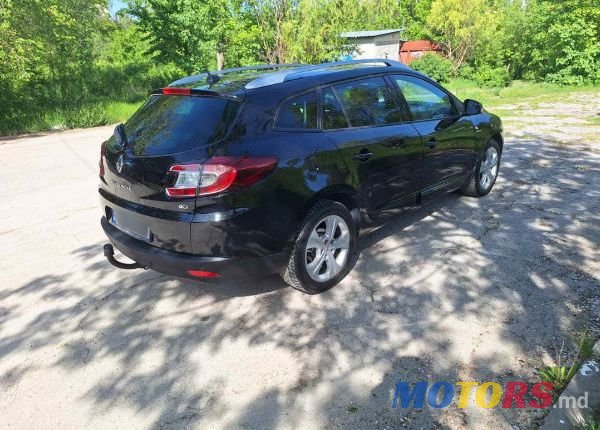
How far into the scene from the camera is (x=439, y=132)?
4422 millimetres

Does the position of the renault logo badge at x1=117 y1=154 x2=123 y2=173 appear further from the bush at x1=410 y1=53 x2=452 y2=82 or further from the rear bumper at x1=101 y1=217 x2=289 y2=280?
the bush at x1=410 y1=53 x2=452 y2=82

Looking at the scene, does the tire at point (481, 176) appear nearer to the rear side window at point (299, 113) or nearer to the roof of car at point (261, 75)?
the roof of car at point (261, 75)

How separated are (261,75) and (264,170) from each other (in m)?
1.03

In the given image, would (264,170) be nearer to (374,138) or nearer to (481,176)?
(374,138)

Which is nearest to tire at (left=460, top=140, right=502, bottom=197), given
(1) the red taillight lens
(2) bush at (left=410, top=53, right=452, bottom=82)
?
(1) the red taillight lens

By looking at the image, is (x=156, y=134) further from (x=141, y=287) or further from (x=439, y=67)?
(x=439, y=67)

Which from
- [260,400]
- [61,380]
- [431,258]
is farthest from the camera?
[431,258]

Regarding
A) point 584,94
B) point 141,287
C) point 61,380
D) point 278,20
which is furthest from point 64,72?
point 584,94

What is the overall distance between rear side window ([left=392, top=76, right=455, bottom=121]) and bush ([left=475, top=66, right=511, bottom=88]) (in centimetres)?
2011

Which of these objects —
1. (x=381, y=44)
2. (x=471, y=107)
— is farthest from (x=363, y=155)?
(x=381, y=44)

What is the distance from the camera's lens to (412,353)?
2850mm

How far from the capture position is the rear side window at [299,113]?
3168 millimetres

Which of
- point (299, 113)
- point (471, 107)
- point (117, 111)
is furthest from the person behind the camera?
point (117, 111)

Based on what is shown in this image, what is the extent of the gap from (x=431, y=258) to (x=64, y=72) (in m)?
14.6
